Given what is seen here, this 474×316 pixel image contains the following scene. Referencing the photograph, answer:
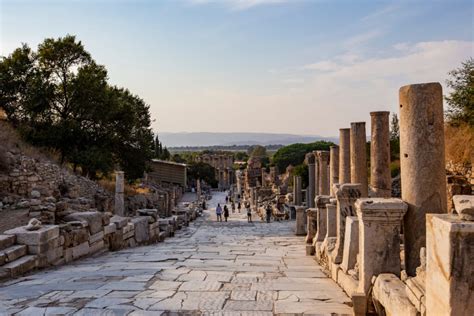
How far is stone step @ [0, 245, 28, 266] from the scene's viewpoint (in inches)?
306

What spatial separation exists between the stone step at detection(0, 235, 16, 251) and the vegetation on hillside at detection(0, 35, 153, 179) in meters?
18.3

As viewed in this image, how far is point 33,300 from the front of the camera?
18.8ft

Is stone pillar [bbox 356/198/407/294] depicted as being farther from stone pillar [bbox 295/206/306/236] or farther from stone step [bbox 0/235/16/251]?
stone pillar [bbox 295/206/306/236]

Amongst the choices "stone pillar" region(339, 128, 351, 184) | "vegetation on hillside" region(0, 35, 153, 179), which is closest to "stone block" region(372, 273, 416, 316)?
"stone pillar" region(339, 128, 351, 184)

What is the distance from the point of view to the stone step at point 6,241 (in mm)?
8086

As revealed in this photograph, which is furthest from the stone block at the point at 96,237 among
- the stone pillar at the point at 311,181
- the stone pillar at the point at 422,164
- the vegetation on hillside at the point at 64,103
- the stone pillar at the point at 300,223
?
the vegetation on hillside at the point at 64,103

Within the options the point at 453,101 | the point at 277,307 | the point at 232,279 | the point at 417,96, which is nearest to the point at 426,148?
the point at 417,96

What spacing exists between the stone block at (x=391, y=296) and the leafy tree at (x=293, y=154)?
77.7m

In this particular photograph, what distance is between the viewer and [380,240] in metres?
5.49

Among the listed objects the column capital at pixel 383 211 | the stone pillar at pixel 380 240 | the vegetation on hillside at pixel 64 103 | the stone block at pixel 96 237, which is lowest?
the stone block at pixel 96 237

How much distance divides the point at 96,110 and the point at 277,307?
24.7 m

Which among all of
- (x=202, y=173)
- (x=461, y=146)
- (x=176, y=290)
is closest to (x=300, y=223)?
(x=461, y=146)

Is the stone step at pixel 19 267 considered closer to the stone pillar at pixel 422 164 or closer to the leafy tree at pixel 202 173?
the stone pillar at pixel 422 164

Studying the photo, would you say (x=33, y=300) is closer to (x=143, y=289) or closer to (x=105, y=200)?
(x=143, y=289)
